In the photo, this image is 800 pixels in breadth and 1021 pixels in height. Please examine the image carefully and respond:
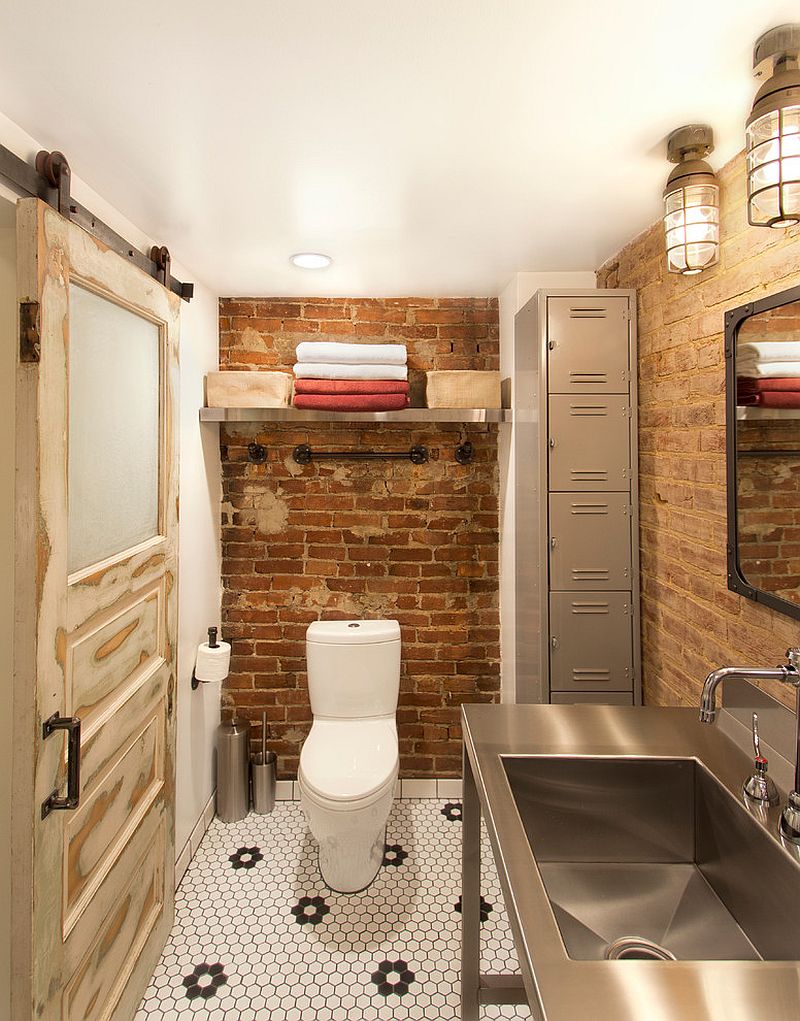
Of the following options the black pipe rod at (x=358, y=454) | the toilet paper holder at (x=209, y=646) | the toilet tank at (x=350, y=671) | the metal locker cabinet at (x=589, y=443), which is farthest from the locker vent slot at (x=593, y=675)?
the toilet paper holder at (x=209, y=646)

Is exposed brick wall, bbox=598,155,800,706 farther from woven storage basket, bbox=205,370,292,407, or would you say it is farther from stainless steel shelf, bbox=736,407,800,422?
woven storage basket, bbox=205,370,292,407

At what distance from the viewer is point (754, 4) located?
38.7 inches

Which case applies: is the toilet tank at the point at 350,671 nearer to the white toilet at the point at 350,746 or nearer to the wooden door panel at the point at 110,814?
the white toilet at the point at 350,746

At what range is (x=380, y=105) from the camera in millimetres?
1272

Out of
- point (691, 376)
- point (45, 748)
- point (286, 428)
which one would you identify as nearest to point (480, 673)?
point (286, 428)

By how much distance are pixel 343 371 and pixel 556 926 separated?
2086 millimetres

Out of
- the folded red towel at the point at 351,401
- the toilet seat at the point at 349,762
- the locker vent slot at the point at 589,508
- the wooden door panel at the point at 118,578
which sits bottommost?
the toilet seat at the point at 349,762

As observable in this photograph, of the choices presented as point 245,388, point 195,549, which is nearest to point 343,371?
point 245,388

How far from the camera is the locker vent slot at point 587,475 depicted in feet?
7.05

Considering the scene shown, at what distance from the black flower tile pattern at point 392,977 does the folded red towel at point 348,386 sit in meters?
2.01

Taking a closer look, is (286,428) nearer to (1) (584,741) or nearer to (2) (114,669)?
(2) (114,669)

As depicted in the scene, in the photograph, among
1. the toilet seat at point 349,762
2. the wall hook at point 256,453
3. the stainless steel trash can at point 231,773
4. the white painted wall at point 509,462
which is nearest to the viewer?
the toilet seat at point 349,762

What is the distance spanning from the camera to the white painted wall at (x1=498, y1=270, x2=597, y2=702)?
2.47m

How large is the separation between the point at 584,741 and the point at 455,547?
152 cm
